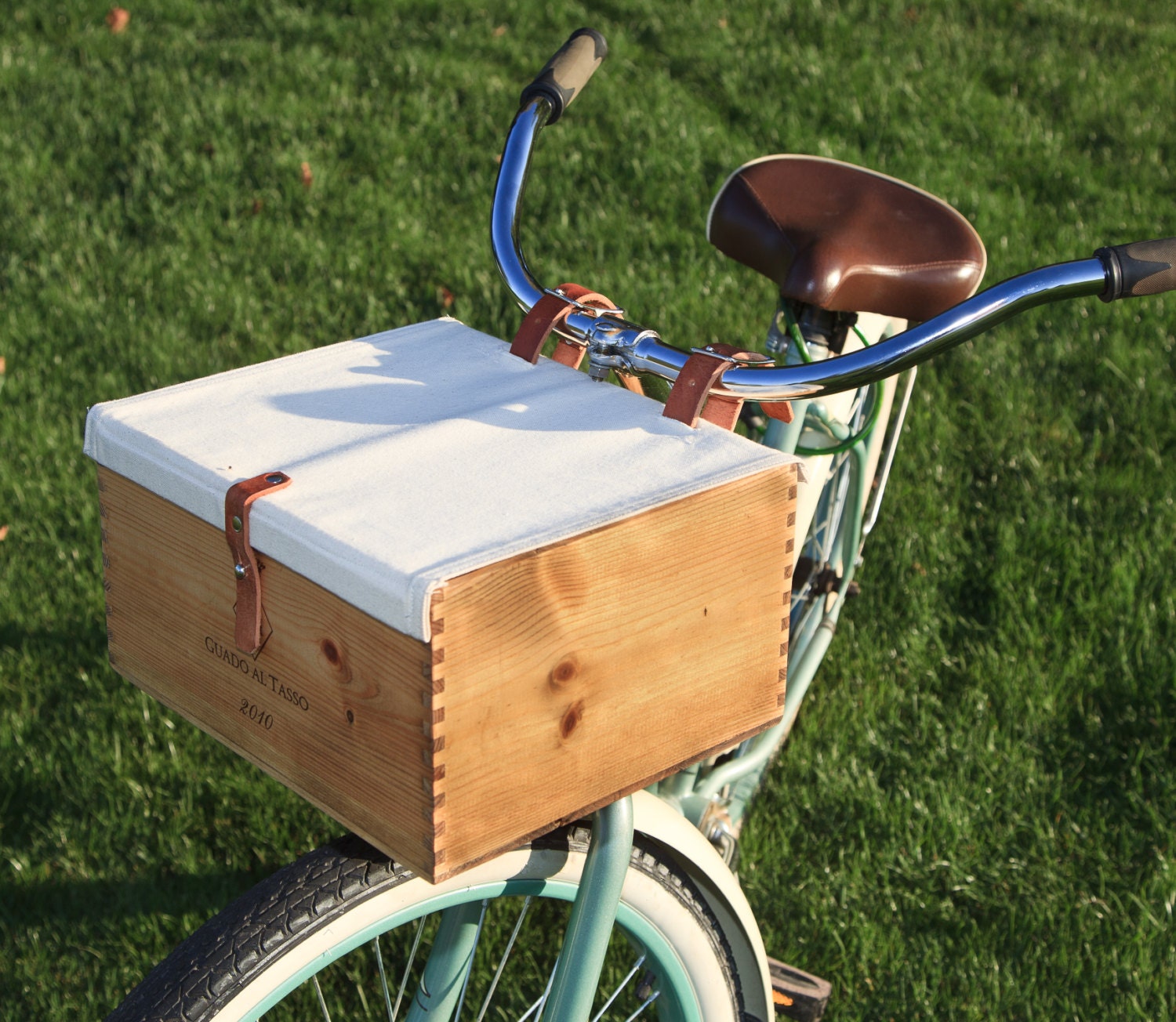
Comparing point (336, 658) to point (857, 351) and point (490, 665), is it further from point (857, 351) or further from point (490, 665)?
point (857, 351)

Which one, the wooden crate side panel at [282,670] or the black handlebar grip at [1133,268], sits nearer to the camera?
the wooden crate side panel at [282,670]

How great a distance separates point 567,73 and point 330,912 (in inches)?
44.0

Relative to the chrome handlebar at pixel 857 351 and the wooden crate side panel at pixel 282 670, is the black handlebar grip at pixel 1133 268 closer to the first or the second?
the chrome handlebar at pixel 857 351

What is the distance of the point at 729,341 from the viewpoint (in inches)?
148

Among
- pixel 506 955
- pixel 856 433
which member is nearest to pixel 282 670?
pixel 506 955

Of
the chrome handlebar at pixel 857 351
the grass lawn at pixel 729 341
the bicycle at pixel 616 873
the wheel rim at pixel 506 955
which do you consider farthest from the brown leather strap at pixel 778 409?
the grass lawn at pixel 729 341

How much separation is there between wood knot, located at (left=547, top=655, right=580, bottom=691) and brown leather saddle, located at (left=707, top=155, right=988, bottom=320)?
34.4 inches

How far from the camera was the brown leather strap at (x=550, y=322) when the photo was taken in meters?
1.48

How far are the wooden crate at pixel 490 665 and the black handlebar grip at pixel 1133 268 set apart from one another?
0.43 meters

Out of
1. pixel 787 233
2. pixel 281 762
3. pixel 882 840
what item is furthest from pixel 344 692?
pixel 882 840

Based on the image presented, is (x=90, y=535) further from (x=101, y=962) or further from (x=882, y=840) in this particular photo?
(x=882, y=840)

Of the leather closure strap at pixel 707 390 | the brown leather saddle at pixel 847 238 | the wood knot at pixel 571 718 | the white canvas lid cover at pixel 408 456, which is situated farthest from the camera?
the brown leather saddle at pixel 847 238

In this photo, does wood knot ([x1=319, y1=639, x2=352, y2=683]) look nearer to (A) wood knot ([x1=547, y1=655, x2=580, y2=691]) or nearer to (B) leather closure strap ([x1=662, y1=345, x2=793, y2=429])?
(A) wood knot ([x1=547, y1=655, x2=580, y2=691])

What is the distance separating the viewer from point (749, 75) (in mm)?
5066
